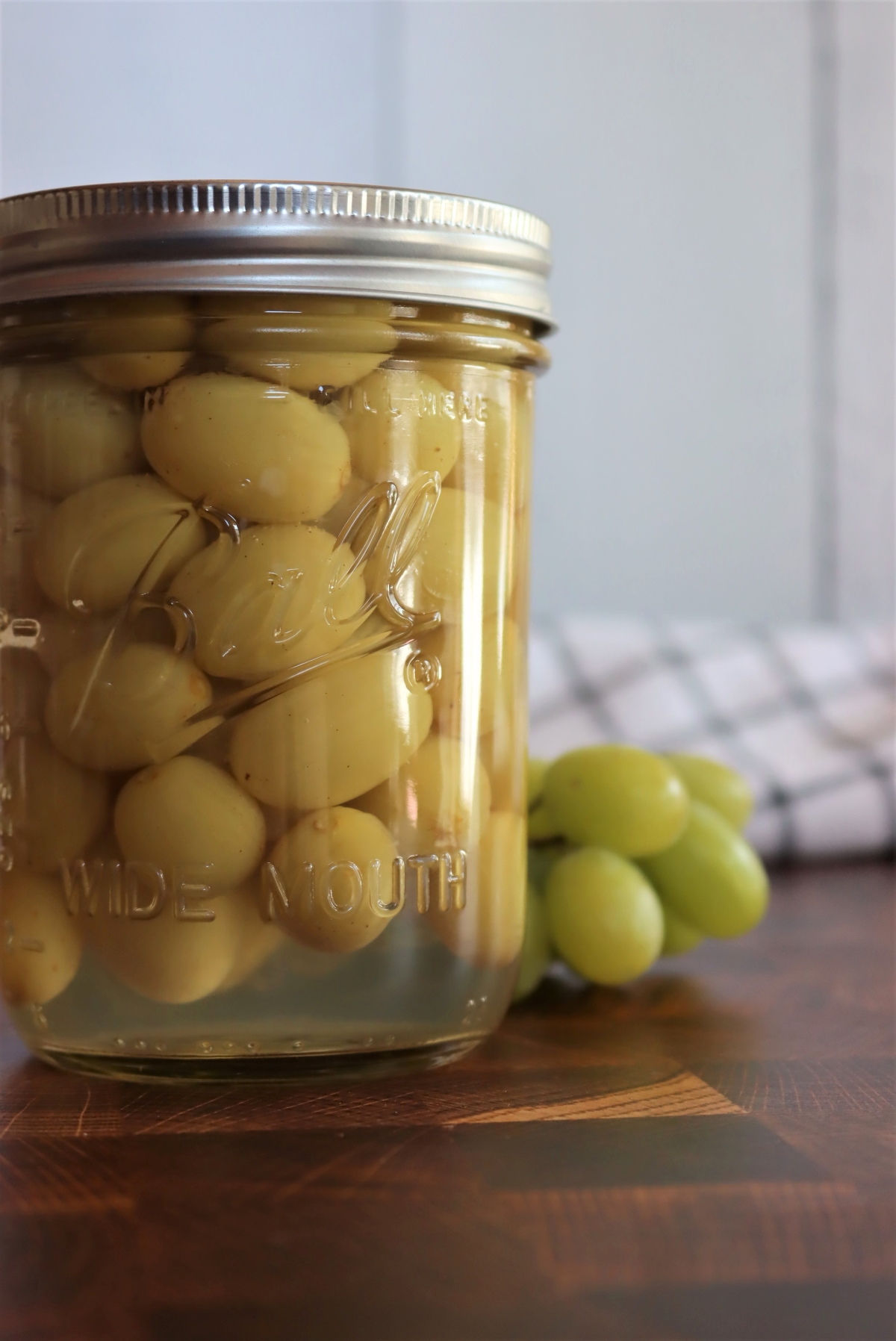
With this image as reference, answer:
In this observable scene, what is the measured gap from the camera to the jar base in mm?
356

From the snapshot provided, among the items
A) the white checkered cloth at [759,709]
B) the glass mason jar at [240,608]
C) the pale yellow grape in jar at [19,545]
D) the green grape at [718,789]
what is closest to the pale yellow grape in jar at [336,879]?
the glass mason jar at [240,608]

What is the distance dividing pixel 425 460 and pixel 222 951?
15cm

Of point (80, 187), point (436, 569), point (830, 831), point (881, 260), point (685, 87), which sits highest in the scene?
point (685, 87)

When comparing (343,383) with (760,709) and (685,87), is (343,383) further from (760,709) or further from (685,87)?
(685,87)

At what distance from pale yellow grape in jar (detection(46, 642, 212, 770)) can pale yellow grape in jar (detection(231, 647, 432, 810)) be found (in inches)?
0.6

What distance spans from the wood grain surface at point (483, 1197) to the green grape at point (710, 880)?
76 millimetres

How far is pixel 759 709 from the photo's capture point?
2.91 feet

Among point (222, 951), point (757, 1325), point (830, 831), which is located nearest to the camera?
point (757, 1325)

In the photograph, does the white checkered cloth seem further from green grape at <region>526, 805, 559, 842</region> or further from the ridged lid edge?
the ridged lid edge

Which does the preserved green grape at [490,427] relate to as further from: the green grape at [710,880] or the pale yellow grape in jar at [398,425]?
the green grape at [710,880]

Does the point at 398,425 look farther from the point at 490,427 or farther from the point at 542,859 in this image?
the point at 542,859

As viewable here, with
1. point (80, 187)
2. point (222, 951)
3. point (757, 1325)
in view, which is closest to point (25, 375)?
point (80, 187)

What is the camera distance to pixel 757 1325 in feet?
0.76

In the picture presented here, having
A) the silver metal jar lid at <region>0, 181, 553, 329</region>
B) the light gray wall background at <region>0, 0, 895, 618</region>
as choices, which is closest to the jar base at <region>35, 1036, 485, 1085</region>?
the silver metal jar lid at <region>0, 181, 553, 329</region>
